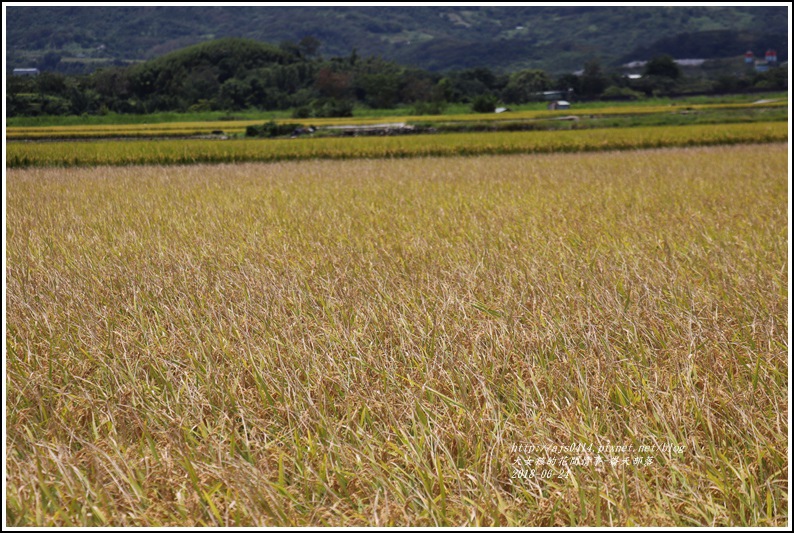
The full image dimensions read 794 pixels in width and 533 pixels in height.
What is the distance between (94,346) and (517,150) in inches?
760

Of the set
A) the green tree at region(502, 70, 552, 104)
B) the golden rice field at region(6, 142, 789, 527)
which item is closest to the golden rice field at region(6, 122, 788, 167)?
the golden rice field at region(6, 142, 789, 527)

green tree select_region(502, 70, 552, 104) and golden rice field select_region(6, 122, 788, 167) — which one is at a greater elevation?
golden rice field select_region(6, 122, 788, 167)

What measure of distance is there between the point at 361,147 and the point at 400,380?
1891 cm

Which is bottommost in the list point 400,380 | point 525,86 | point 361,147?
point 525,86

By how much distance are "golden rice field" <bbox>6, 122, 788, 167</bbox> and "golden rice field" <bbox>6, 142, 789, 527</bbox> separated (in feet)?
44.6

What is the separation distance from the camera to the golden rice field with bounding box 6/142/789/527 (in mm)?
1902

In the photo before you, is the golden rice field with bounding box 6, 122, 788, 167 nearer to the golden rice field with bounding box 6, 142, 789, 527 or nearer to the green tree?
the golden rice field with bounding box 6, 142, 789, 527

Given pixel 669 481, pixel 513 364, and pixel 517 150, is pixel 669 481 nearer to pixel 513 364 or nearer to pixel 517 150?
pixel 513 364

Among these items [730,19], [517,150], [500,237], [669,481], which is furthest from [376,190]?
[730,19]

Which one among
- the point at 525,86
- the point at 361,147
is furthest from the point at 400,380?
the point at 525,86

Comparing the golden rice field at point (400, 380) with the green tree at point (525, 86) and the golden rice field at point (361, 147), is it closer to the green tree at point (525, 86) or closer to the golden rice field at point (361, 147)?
Answer: the golden rice field at point (361, 147)

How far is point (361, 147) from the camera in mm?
21094

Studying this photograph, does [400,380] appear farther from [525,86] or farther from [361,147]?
[525,86]

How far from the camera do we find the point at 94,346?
9.97 feet
